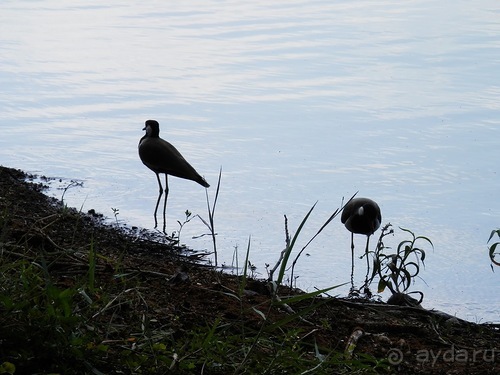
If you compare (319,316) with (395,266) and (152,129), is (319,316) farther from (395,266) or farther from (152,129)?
(152,129)

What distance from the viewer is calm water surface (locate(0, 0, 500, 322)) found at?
816 centimetres

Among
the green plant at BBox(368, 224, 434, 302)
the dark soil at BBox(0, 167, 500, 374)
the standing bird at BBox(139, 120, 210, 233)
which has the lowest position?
the dark soil at BBox(0, 167, 500, 374)

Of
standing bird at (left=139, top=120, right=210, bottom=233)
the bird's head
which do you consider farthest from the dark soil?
the bird's head

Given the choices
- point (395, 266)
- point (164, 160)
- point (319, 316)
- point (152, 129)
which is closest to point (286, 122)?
point (152, 129)

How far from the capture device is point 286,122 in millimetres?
10641

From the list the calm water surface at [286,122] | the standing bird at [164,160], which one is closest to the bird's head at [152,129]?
the standing bird at [164,160]

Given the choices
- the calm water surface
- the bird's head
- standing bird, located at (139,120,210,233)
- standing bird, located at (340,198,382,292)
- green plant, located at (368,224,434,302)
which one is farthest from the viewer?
the bird's head

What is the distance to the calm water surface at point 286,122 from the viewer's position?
26.8 ft

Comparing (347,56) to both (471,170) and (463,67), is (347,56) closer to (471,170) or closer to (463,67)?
(463,67)

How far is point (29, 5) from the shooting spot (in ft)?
65.5

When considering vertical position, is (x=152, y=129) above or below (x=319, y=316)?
above

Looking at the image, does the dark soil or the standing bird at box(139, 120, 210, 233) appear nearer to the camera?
the dark soil

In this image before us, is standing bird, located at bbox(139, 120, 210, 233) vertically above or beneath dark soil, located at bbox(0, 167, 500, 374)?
above

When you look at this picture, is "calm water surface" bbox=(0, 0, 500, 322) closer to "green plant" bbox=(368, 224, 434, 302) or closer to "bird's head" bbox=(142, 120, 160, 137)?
"bird's head" bbox=(142, 120, 160, 137)
